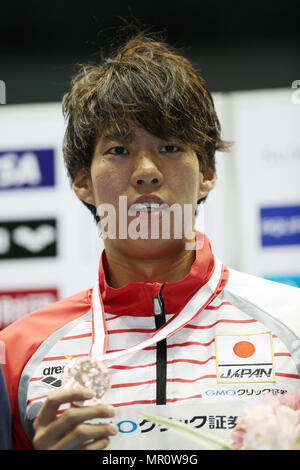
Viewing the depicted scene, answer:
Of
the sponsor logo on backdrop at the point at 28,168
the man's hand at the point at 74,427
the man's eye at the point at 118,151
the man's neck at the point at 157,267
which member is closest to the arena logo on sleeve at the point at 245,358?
the man's neck at the point at 157,267

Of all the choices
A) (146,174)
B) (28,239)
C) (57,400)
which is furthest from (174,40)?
(57,400)

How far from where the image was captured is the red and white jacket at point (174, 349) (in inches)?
44.3

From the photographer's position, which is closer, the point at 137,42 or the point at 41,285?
the point at 137,42

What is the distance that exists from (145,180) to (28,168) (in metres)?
1.67

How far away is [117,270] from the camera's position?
58.4 inches

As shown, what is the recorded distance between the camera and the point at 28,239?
2.85 metres

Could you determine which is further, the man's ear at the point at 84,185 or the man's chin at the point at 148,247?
the man's ear at the point at 84,185

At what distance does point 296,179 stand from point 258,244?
0.34 m

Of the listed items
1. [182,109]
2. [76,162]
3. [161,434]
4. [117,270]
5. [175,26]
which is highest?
[175,26]

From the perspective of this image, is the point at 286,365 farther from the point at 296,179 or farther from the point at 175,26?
the point at 175,26

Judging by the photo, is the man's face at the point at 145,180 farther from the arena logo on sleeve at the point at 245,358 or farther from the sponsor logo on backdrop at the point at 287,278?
the sponsor logo on backdrop at the point at 287,278

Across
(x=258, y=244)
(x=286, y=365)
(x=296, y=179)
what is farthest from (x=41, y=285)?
(x=286, y=365)

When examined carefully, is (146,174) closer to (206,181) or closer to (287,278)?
(206,181)

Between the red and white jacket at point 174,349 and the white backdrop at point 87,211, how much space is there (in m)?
1.33
